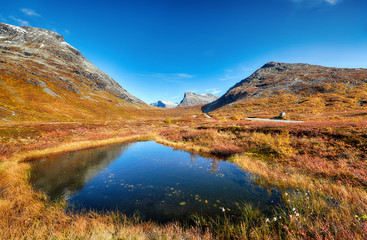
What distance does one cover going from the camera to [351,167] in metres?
8.91

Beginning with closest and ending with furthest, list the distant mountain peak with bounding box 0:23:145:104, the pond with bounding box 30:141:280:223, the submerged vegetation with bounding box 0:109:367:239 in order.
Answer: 1. the submerged vegetation with bounding box 0:109:367:239
2. the pond with bounding box 30:141:280:223
3. the distant mountain peak with bounding box 0:23:145:104

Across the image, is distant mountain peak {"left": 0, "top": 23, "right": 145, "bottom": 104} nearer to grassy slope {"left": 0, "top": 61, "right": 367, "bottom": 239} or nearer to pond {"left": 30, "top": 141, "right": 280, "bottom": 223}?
pond {"left": 30, "top": 141, "right": 280, "bottom": 223}

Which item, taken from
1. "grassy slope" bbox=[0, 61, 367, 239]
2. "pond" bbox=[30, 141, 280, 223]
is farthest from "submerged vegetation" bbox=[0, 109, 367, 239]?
"pond" bbox=[30, 141, 280, 223]

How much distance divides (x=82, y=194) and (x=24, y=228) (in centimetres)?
446

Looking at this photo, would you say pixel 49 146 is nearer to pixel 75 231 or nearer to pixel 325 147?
pixel 75 231

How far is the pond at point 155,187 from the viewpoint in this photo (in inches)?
301

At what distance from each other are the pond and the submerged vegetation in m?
0.76

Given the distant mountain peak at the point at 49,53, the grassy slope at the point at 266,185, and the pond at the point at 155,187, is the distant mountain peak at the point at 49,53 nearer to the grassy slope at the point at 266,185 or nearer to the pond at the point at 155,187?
the pond at the point at 155,187

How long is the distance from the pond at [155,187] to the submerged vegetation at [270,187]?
76cm

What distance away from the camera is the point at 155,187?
1034 centimetres

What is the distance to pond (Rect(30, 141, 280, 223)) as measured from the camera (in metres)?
7.65

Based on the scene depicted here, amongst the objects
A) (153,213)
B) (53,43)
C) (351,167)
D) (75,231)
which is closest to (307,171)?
(351,167)

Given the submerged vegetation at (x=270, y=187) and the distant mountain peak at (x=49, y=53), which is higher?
the distant mountain peak at (x=49, y=53)

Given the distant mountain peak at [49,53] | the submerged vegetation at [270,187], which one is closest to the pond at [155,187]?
the submerged vegetation at [270,187]
